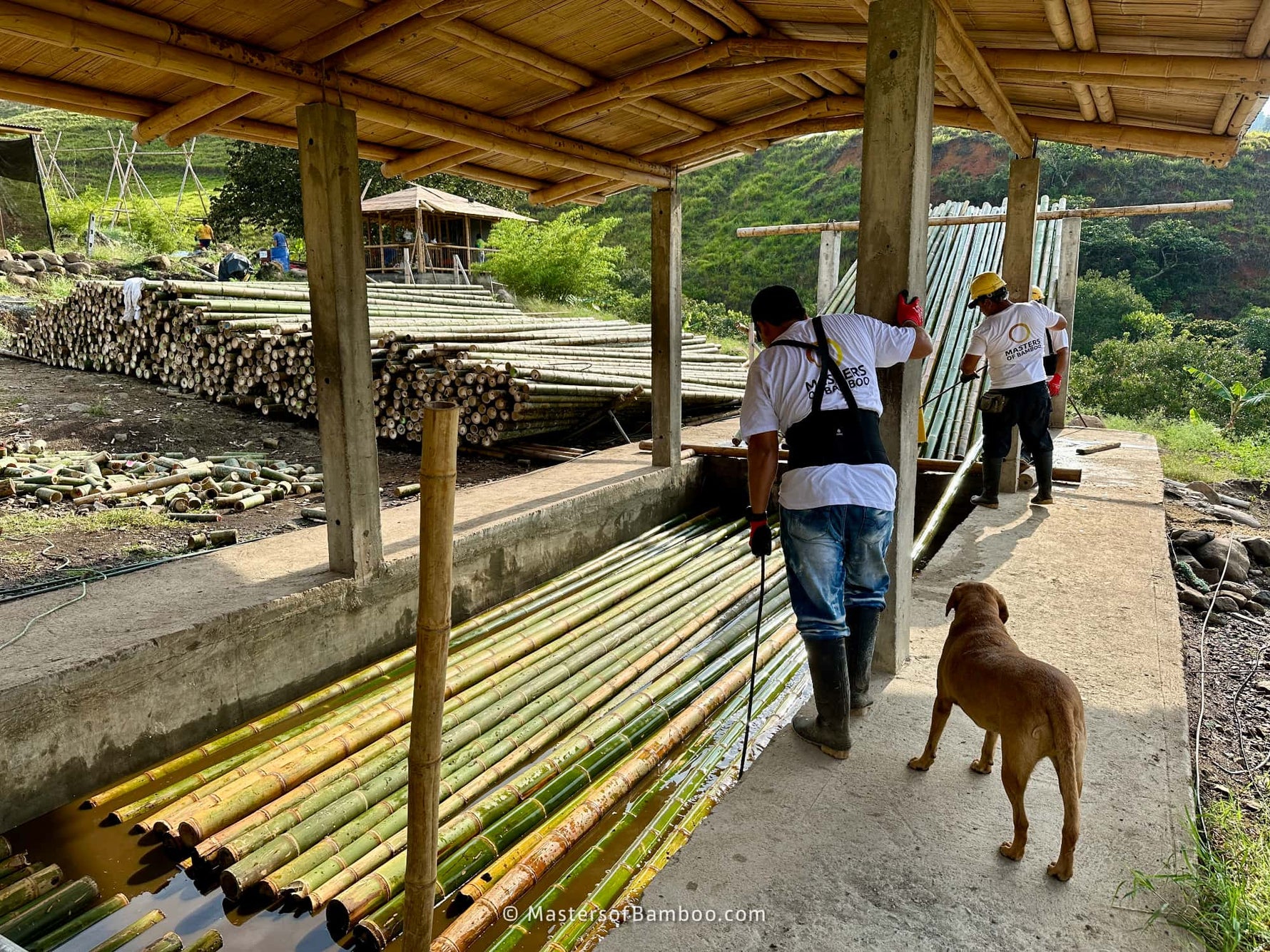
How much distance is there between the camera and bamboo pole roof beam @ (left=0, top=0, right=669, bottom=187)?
3443mm

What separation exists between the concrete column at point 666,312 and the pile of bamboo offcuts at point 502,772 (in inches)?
101

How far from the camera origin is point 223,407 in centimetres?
1027

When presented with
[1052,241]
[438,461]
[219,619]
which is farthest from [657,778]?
[1052,241]

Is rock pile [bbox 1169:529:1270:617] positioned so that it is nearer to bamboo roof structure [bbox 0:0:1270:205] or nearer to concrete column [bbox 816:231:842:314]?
bamboo roof structure [bbox 0:0:1270:205]

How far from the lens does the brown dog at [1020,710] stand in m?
2.29

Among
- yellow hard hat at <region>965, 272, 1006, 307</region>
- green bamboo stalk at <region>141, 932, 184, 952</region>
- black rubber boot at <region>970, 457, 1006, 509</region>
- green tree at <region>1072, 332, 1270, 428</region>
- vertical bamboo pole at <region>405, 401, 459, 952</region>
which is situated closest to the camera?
vertical bamboo pole at <region>405, 401, 459, 952</region>

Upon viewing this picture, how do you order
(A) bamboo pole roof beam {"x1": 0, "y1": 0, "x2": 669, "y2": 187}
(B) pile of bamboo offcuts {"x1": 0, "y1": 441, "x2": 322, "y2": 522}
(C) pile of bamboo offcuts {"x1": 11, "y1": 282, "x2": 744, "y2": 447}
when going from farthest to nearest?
(C) pile of bamboo offcuts {"x1": 11, "y1": 282, "x2": 744, "y2": 447} → (B) pile of bamboo offcuts {"x1": 0, "y1": 441, "x2": 322, "y2": 522} → (A) bamboo pole roof beam {"x1": 0, "y1": 0, "x2": 669, "y2": 187}

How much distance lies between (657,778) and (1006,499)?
424cm

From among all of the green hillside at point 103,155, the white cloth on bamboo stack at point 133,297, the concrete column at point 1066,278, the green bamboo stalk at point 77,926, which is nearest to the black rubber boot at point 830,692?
the green bamboo stalk at point 77,926

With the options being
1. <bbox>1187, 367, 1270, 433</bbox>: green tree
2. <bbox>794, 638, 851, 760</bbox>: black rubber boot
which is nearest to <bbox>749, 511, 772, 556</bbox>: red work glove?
<bbox>794, 638, 851, 760</bbox>: black rubber boot

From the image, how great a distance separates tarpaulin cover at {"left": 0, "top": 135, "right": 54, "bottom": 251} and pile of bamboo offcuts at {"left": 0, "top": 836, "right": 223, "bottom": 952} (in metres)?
19.2

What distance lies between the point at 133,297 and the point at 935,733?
10659 mm

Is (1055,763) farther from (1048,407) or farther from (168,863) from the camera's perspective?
(1048,407)

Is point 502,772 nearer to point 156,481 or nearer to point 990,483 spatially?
point 990,483
